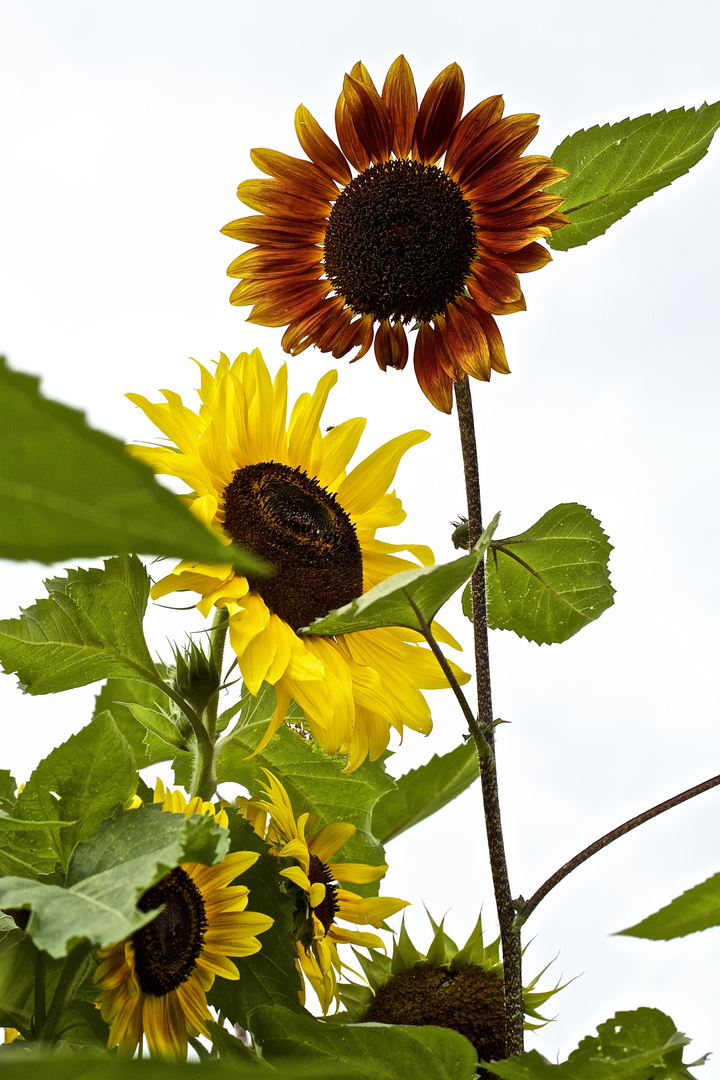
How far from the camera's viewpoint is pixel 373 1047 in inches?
12.1

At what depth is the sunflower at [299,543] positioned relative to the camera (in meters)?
0.36

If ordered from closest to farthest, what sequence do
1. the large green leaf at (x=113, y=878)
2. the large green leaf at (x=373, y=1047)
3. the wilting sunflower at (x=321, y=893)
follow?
the large green leaf at (x=113, y=878), the large green leaf at (x=373, y=1047), the wilting sunflower at (x=321, y=893)

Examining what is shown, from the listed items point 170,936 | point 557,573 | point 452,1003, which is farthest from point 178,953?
point 557,573

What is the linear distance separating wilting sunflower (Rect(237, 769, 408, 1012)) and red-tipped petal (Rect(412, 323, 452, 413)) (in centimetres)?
18

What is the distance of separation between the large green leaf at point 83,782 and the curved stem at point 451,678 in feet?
0.35

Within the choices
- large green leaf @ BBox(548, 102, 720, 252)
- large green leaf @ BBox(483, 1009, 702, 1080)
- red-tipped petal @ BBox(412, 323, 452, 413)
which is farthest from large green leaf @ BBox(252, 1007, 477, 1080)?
large green leaf @ BBox(548, 102, 720, 252)

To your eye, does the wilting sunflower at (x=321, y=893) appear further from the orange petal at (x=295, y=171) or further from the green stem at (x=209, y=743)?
the orange petal at (x=295, y=171)

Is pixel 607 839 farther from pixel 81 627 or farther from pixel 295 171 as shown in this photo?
pixel 295 171

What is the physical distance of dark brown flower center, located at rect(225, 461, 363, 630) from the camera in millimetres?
391

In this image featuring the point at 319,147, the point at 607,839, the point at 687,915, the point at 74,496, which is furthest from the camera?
the point at 319,147

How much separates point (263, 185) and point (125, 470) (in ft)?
1.26

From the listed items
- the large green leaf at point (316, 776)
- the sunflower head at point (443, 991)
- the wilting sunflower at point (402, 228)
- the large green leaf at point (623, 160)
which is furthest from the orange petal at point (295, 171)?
the sunflower head at point (443, 991)

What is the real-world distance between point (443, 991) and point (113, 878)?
0.23 meters

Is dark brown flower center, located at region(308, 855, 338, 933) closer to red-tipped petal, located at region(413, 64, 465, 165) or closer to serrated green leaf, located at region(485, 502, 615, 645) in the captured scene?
serrated green leaf, located at region(485, 502, 615, 645)
